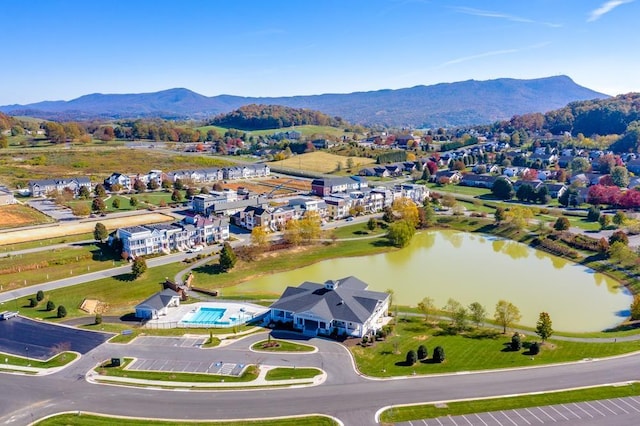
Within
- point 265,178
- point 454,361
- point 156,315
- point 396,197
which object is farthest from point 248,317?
point 265,178

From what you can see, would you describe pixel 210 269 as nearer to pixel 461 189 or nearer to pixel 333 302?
pixel 333 302

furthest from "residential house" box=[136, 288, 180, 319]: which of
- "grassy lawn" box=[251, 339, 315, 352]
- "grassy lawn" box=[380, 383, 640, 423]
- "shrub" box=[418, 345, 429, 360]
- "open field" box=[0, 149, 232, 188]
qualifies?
"open field" box=[0, 149, 232, 188]

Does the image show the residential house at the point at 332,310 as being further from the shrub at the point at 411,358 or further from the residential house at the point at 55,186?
the residential house at the point at 55,186

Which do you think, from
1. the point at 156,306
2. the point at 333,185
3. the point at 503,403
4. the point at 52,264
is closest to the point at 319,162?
the point at 333,185

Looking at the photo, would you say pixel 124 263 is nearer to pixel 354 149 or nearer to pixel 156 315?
pixel 156 315

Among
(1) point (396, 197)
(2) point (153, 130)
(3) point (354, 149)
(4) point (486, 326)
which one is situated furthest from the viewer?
(2) point (153, 130)

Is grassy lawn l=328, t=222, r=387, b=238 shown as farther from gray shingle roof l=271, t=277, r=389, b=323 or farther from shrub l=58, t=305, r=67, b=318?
shrub l=58, t=305, r=67, b=318

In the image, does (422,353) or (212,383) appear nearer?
(212,383)
